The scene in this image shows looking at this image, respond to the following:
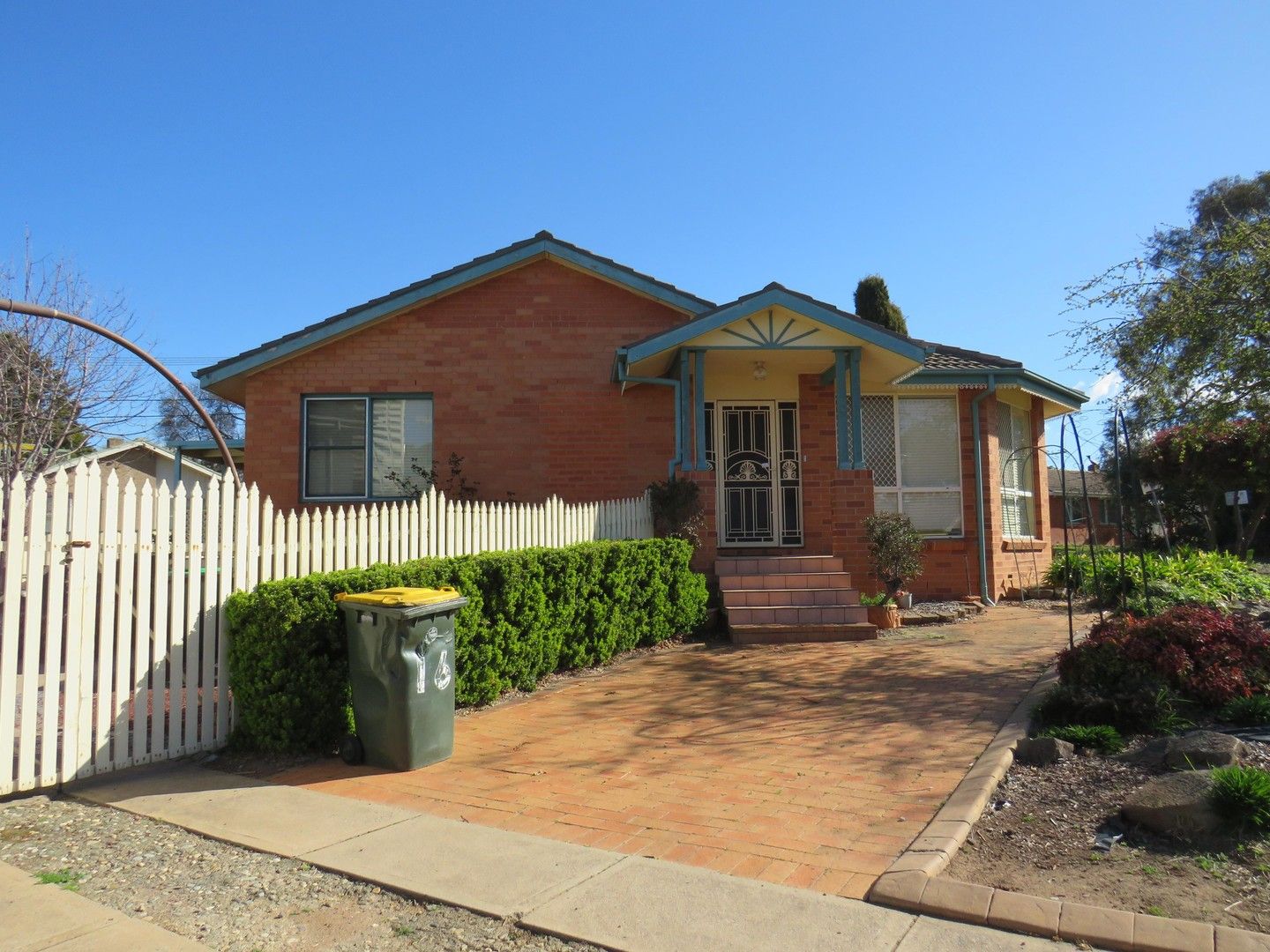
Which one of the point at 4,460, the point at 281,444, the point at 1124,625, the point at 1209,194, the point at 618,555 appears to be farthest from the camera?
the point at 1209,194

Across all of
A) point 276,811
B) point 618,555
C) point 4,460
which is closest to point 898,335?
point 618,555

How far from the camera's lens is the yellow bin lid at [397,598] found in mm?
5602

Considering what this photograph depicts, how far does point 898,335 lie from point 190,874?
31.3 ft

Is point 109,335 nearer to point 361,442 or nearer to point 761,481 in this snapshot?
point 361,442

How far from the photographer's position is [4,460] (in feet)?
48.6

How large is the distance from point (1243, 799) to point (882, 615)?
7.19m

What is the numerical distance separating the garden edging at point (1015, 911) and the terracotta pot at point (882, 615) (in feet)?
22.2

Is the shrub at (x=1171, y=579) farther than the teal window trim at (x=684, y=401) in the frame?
No

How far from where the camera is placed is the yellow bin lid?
18.4 ft

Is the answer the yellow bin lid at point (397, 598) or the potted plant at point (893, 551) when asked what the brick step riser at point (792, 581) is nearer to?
the potted plant at point (893, 551)

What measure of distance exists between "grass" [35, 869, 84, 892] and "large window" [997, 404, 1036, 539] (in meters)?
12.8

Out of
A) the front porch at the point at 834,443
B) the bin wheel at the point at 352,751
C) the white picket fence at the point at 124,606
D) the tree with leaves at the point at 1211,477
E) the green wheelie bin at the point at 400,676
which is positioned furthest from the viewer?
the tree with leaves at the point at 1211,477

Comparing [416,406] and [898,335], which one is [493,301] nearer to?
[416,406]

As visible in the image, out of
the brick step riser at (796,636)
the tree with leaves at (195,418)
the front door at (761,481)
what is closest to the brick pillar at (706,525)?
the brick step riser at (796,636)
